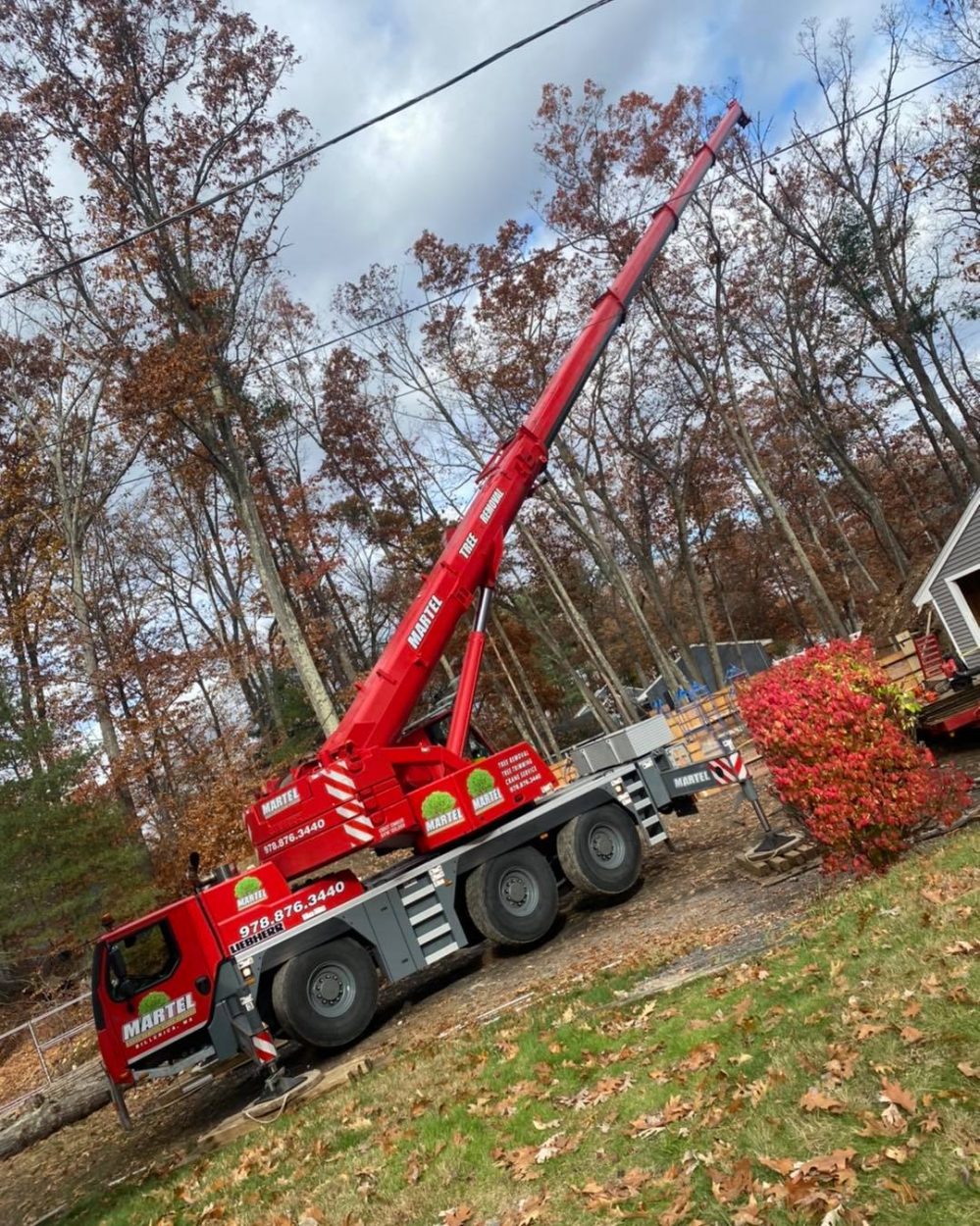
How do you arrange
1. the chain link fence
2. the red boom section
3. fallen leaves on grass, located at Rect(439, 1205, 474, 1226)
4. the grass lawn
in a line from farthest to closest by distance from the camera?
the chain link fence → the red boom section → fallen leaves on grass, located at Rect(439, 1205, 474, 1226) → the grass lawn

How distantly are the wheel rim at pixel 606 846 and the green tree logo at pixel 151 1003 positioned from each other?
501cm

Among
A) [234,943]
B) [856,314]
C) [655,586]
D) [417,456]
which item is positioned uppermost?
[417,456]

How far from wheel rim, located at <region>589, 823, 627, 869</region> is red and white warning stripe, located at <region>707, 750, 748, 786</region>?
1.46 m

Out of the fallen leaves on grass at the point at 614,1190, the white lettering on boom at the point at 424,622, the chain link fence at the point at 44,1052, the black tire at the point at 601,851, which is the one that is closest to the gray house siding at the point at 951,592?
the black tire at the point at 601,851

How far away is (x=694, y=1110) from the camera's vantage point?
4.23 meters

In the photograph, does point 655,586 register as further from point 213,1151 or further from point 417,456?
point 213,1151

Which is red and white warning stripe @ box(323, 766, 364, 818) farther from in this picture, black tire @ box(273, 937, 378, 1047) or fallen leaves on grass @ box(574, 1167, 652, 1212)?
fallen leaves on grass @ box(574, 1167, 652, 1212)

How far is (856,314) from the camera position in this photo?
29453 millimetres

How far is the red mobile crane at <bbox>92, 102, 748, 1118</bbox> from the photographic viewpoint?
8891 millimetres

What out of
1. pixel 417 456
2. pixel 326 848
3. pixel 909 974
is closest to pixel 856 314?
pixel 417 456

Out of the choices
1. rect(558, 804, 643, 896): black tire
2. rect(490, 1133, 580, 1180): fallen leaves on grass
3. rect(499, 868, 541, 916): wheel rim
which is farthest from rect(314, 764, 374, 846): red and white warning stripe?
rect(490, 1133, 580, 1180): fallen leaves on grass

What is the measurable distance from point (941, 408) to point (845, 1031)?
84.9ft

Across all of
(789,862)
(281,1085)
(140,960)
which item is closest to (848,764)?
(789,862)

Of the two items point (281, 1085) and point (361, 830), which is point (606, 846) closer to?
point (361, 830)
